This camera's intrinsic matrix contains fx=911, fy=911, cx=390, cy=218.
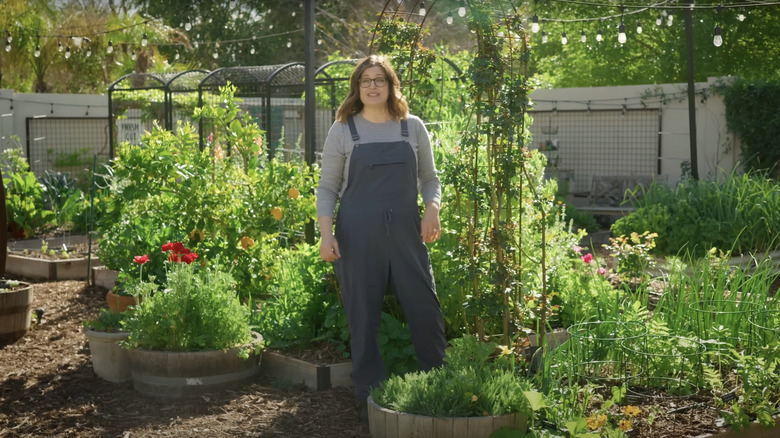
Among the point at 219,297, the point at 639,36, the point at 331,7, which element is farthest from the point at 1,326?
the point at 331,7

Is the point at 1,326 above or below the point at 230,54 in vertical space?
below

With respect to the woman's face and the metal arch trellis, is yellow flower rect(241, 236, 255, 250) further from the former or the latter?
the metal arch trellis

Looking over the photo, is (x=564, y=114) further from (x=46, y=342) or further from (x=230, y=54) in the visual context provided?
(x=230, y=54)

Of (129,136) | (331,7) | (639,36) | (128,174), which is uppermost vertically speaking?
(331,7)

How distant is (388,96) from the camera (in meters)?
4.30

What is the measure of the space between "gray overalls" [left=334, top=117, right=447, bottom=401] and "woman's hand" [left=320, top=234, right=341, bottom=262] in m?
0.06

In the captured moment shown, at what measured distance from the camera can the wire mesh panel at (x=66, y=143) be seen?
1666 centimetres

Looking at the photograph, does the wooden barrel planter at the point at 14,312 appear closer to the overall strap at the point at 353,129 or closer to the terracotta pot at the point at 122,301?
the terracotta pot at the point at 122,301

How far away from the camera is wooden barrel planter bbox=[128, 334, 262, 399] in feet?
16.0

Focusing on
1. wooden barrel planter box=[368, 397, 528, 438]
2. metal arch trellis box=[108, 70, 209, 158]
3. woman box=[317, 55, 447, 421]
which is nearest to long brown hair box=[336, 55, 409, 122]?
woman box=[317, 55, 447, 421]

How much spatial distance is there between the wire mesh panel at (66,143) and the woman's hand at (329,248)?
13.0 metres

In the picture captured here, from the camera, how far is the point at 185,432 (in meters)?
4.25

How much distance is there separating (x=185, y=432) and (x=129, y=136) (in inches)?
527

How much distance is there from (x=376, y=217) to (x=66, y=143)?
15056mm
